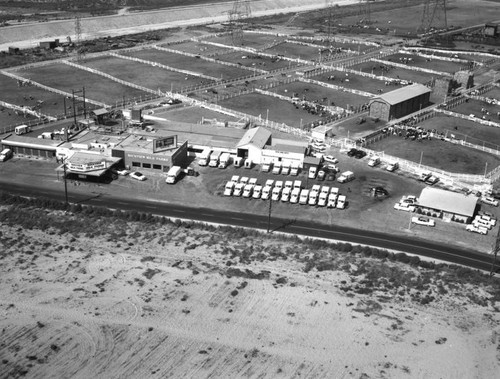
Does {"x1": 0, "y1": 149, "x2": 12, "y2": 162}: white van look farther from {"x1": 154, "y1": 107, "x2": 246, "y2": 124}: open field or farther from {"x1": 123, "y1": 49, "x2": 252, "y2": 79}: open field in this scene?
{"x1": 123, "y1": 49, "x2": 252, "y2": 79}: open field

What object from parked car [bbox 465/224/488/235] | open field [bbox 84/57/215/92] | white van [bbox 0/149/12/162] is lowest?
parked car [bbox 465/224/488/235]

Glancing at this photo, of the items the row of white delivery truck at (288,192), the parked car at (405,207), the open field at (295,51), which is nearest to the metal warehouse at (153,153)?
the row of white delivery truck at (288,192)

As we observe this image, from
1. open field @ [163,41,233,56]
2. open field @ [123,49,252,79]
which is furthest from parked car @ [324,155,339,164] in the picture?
open field @ [163,41,233,56]

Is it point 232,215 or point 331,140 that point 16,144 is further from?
point 331,140

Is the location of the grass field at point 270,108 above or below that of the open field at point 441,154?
above

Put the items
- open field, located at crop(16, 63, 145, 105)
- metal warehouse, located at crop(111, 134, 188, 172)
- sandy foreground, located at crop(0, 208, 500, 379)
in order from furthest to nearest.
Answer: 1. open field, located at crop(16, 63, 145, 105)
2. metal warehouse, located at crop(111, 134, 188, 172)
3. sandy foreground, located at crop(0, 208, 500, 379)

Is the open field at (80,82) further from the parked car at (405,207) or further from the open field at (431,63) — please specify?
the open field at (431,63)
